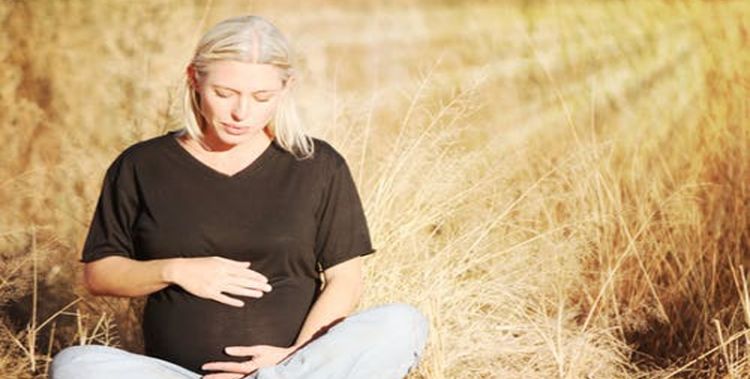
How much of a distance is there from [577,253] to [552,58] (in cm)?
95

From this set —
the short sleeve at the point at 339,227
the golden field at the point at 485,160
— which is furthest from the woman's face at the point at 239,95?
the golden field at the point at 485,160

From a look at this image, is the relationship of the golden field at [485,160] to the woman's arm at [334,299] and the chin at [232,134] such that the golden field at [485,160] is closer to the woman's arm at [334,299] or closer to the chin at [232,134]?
the woman's arm at [334,299]

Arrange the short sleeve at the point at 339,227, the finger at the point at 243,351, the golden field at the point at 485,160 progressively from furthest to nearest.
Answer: the golden field at the point at 485,160 → the short sleeve at the point at 339,227 → the finger at the point at 243,351

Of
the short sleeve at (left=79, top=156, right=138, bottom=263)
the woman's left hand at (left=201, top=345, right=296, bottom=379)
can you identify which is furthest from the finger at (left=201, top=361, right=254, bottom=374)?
the short sleeve at (left=79, top=156, right=138, bottom=263)

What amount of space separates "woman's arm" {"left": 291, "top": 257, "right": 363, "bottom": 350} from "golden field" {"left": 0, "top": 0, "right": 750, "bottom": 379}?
414 millimetres

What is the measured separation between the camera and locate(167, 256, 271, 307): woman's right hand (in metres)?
2.61

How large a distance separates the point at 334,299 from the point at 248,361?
229 mm

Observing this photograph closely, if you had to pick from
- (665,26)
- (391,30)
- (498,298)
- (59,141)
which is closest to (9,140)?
(59,141)

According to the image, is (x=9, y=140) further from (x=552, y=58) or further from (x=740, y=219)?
(x=740, y=219)

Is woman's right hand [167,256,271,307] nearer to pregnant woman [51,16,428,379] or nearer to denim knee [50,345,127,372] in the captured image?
pregnant woman [51,16,428,379]

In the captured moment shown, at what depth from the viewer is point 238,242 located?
8.77 ft

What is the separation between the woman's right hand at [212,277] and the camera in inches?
103

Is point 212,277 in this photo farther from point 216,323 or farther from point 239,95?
point 239,95

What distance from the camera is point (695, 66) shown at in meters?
4.23
